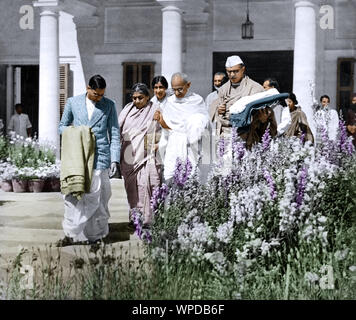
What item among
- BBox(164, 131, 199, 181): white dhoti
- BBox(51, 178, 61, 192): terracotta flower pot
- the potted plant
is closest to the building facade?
the potted plant

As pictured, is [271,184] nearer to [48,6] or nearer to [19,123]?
[19,123]

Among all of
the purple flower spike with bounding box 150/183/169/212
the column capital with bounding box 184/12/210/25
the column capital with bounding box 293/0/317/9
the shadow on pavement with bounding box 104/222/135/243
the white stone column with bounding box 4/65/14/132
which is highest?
the column capital with bounding box 184/12/210/25

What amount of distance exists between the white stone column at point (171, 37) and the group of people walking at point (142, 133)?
515 cm

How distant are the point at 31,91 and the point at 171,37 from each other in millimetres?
2978

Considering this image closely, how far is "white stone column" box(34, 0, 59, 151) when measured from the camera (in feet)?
38.5

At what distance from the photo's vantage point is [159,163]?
22.1 feet

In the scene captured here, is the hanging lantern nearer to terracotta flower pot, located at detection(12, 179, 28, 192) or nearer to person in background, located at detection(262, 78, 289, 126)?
terracotta flower pot, located at detection(12, 179, 28, 192)

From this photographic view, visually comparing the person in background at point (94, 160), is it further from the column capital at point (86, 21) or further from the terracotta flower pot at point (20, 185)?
the column capital at point (86, 21)

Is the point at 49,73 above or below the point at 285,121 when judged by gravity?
above

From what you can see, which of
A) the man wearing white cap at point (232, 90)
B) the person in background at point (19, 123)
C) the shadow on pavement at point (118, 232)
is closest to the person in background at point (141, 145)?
the shadow on pavement at point (118, 232)

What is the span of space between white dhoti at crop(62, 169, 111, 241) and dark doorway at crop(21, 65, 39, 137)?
619 centimetres

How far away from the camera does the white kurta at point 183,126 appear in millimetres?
6266

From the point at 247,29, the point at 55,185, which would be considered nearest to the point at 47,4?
the point at 247,29

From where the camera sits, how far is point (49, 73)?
471 inches
